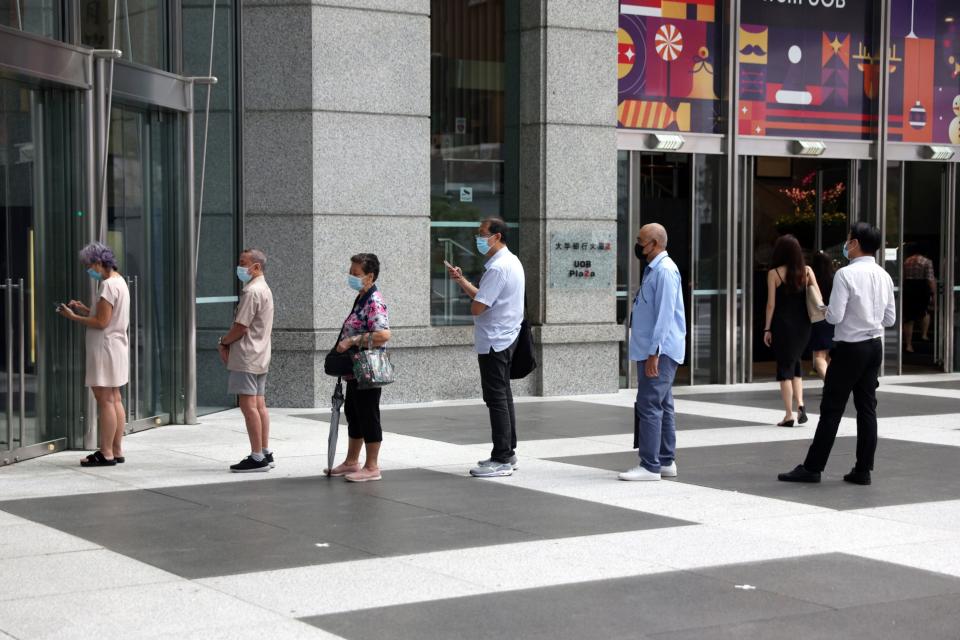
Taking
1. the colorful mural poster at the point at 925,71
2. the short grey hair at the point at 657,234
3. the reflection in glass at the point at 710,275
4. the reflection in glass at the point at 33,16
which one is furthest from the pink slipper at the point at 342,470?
the colorful mural poster at the point at 925,71

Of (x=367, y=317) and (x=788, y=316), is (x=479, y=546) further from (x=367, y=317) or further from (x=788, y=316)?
(x=788, y=316)

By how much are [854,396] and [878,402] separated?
6.35 metres

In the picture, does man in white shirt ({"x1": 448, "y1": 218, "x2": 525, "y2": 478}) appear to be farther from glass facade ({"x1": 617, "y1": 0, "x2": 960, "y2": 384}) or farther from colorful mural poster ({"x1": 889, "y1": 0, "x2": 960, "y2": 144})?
colorful mural poster ({"x1": 889, "y1": 0, "x2": 960, "y2": 144})

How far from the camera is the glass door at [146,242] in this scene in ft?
39.3

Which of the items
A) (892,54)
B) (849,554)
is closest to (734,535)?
(849,554)

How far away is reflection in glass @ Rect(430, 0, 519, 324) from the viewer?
15453 millimetres

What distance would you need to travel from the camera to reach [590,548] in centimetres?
723

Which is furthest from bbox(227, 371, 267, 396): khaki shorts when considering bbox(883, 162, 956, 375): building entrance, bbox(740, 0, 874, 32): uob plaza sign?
bbox(883, 162, 956, 375): building entrance

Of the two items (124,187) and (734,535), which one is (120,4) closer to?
(124,187)

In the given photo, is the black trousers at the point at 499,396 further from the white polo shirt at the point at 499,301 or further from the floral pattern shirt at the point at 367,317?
the floral pattern shirt at the point at 367,317

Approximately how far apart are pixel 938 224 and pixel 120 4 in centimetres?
1274

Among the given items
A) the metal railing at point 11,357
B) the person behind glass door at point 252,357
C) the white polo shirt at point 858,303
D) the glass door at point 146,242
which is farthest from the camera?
the glass door at point 146,242

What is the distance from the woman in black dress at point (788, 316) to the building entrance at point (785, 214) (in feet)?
15.5

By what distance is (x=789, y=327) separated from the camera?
1308 cm
